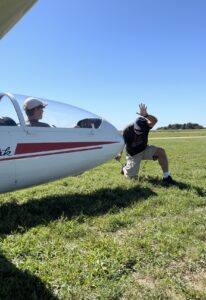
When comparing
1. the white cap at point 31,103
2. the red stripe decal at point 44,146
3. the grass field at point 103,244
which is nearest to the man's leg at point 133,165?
the grass field at point 103,244

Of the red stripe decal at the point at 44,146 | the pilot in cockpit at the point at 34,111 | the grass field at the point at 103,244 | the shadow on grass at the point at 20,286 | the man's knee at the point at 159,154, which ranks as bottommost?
the shadow on grass at the point at 20,286

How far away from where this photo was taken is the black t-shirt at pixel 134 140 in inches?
348

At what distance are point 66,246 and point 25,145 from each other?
2259 millimetres

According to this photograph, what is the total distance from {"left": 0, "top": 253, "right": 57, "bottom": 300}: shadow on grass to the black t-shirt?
18.4 feet

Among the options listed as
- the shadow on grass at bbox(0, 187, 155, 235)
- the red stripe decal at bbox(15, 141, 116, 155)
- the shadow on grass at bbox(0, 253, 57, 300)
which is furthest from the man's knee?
the shadow on grass at bbox(0, 253, 57, 300)

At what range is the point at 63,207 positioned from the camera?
20.1 ft

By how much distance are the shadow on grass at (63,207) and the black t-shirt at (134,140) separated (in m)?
1.62

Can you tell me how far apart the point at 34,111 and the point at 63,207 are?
1767 millimetres

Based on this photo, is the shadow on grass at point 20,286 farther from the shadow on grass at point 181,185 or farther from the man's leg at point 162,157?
the man's leg at point 162,157

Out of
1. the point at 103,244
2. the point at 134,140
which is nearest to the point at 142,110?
the point at 134,140

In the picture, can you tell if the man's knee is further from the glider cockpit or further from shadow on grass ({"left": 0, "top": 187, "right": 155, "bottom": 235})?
shadow on grass ({"left": 0, "top": 187, "right": 155, "bottom": 235})

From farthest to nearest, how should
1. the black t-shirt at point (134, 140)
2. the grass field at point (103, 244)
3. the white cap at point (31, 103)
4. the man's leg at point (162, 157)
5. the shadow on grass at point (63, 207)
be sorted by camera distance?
1. the black t-shirt at point (134, 140)
2. the man's leg at point (162, 157)
3. the white cap at point (31, 103)
4. the shadow on grass at point (63, 207)
5. the grass field at point (103, 244)

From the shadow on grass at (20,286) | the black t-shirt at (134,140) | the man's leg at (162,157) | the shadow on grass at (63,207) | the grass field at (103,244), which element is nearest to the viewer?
the shadow on grass at (20,286)

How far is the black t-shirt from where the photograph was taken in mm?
8844
